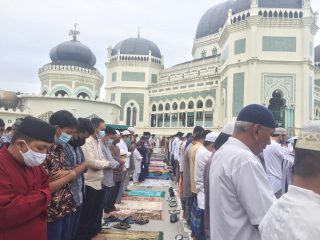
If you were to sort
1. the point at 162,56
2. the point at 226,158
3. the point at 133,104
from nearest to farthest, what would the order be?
the point at 226,158
the point at 133,104
the point at 162,56

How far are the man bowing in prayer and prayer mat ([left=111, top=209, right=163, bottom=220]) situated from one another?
13.3 feet

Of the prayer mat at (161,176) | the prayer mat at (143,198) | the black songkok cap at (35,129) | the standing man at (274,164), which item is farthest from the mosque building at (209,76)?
the black songkok cap at (35,129)

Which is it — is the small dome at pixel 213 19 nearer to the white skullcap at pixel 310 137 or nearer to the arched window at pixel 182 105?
the arched window at pixel 182 105

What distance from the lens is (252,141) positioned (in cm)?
207

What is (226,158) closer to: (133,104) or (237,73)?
(237,73)

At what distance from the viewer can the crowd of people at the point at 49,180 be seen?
81.7 inches

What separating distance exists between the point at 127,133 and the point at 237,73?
17.6 m

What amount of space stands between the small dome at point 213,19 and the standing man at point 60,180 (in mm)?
36308

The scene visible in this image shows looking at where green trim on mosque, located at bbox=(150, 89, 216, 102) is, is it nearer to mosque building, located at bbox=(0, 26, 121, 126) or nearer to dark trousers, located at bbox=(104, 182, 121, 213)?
mosque building, located at bbox=(0, 26, 121, 126)

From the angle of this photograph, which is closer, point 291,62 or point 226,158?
point 226,158

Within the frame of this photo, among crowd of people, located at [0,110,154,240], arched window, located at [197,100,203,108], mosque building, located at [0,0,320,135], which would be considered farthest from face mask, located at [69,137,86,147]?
arched window, located at [197,100,203,108]

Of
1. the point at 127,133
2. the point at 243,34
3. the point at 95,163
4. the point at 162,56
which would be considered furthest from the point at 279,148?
the point at 162,56

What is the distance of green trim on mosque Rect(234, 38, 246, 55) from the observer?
25094mm

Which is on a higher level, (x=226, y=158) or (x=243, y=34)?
(x=243, y=34)
